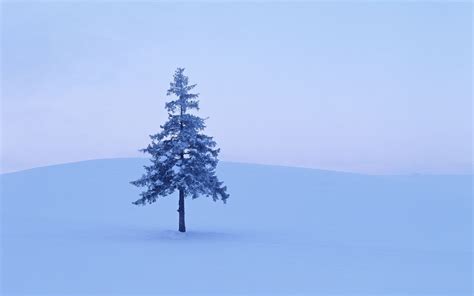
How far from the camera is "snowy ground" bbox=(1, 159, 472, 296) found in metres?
16.5

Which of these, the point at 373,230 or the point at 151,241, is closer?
the point at 151,241

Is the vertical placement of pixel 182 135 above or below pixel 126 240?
above

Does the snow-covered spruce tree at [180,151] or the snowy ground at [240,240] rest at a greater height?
the snow-covered spruce tree at [180,151]

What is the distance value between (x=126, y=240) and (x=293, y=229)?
46.4ft

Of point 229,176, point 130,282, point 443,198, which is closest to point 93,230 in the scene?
point 130,282

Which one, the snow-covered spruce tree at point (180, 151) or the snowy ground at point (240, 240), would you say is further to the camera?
the snow-covered spruce tree at point (180, 151)

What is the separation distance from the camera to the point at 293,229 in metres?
34.6

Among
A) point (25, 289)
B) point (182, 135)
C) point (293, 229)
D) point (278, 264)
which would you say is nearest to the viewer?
point (25, 289)

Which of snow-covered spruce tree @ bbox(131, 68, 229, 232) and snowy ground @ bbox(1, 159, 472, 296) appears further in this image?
snow-covered spruce tree @ bbox(131, 68, 229, 232)

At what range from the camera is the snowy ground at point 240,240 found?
16.5 meters

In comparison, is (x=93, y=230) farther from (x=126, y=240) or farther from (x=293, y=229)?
(x=293, y=229)

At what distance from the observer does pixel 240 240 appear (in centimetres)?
2661

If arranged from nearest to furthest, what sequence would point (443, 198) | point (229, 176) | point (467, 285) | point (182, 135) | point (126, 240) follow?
point (467, 285), point (126, 240), point (182, 135), point (443, 198), point (229, 176)

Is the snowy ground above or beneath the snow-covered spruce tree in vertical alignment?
beneath
